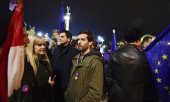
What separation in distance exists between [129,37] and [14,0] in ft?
8.58

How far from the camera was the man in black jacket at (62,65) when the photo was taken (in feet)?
24.6

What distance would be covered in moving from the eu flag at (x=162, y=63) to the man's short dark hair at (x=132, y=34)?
0.68 metres

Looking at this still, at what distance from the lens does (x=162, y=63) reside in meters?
5.84

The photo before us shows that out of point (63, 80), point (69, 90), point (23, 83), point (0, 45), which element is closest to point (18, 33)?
point (0, 45)

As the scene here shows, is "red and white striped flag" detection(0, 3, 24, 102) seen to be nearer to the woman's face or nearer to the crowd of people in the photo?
the crowd of people

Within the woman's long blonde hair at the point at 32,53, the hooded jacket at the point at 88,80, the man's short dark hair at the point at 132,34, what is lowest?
the hooded jacket at the point at 88,80

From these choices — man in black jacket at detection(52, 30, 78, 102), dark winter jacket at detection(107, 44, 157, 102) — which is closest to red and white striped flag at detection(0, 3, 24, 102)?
dark winter jacket at detection(107, 44, 157, 102)

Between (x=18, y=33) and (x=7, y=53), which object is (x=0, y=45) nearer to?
(x=7, y=53)

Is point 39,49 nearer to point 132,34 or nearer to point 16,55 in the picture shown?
point 132,34

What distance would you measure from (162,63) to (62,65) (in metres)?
2.49

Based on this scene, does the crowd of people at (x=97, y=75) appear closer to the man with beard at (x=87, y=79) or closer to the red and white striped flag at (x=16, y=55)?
the man with beard at (x=87, y=79)

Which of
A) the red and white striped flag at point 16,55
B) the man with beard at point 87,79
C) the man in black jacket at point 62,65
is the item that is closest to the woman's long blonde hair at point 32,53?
the man with beard at point 87,79

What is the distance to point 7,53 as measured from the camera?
2916mm

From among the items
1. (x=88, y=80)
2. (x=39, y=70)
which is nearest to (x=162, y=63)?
(x=88, y=80)
